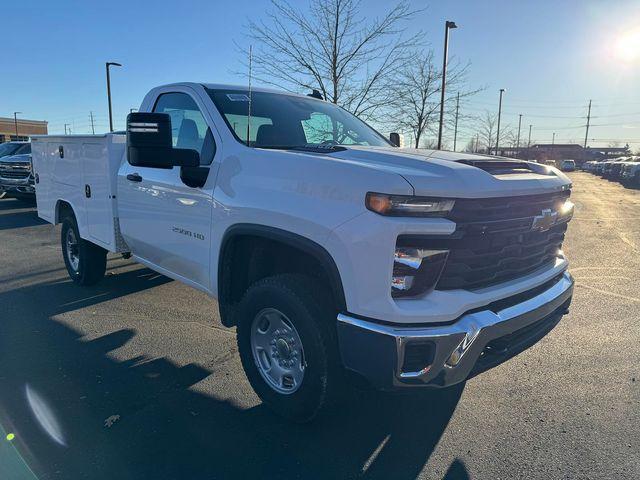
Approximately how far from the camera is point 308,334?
2680 millimetres

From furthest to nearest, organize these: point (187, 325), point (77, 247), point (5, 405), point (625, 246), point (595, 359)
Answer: point (625, 246), point (77, 247), point (187, 325), point (595, 359), point (5, 405)

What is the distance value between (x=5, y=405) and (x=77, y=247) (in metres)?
2.96

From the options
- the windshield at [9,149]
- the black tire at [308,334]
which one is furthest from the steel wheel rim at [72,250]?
the windshield at [9,149]

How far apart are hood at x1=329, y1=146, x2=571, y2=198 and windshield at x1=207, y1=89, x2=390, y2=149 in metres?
0.68

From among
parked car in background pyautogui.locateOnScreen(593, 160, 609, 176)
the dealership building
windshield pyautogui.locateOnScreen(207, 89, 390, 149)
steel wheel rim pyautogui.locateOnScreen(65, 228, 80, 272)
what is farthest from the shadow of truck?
the dealership building

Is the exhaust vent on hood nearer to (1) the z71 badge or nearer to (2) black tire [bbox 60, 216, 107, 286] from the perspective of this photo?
(1) the z71 badge

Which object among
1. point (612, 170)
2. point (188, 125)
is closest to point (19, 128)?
point (612, 170)

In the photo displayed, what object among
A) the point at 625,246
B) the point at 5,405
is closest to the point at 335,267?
the point at 5,405

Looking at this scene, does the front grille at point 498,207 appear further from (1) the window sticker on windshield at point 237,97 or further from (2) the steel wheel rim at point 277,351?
(1) the window sticker on windshield at point 237,97

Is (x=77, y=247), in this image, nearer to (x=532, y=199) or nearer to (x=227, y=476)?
(x=227, y=476)

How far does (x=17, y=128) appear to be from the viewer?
66.7 m

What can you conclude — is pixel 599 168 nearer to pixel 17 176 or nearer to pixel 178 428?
pixel 17 176

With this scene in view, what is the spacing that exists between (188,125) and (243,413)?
2203 millimetres

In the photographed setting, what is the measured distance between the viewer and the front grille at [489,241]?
7.92ft
